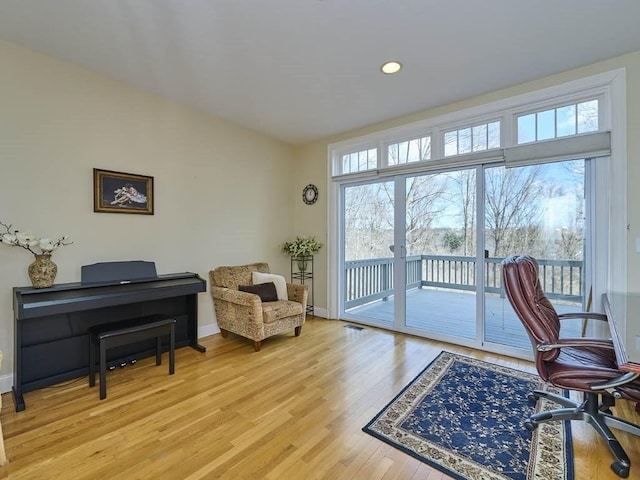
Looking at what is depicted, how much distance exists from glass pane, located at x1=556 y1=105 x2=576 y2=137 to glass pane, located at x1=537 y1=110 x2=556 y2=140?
4 centimetres

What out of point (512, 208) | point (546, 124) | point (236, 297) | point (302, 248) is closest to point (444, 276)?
point (512, 208)

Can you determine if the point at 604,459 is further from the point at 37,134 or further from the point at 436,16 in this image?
the point at 37,134

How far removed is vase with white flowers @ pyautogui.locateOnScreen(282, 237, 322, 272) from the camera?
14.7ft

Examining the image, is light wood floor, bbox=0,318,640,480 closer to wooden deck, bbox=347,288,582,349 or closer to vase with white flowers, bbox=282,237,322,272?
wooden deck, bbox=347,288,582,349

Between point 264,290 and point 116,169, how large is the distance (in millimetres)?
2007

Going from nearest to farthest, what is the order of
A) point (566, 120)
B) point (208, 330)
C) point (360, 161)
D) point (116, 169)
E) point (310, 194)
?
point (566, 120) → point (116, 169) → point (208, 330) → point (360, 161) → point (310, 194)

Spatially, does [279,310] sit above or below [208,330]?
above

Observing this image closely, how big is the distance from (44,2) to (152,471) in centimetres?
295

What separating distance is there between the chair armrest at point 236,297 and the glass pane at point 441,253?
198cm

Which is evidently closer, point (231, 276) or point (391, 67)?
point (391, 67)

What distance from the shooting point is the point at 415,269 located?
3.81 meters

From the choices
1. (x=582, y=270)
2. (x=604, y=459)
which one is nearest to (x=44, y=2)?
(x=604, y=459)

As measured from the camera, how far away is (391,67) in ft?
8.66

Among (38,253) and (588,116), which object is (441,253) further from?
(38,253)
